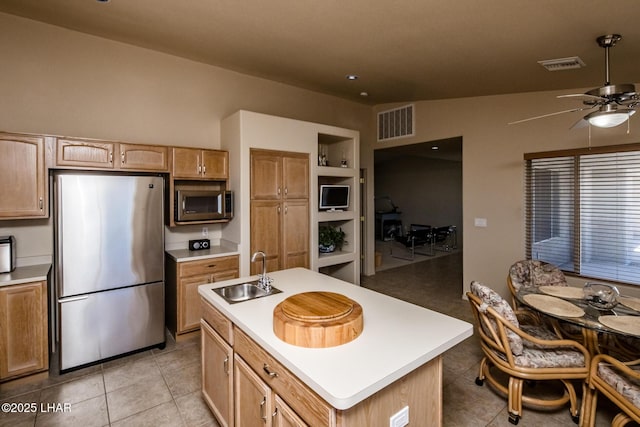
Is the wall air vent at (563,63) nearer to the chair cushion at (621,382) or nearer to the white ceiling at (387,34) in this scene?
the white ceiling at (387,34)

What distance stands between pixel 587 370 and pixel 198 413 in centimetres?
274

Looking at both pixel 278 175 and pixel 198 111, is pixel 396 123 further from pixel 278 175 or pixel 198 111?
pixel 198 111

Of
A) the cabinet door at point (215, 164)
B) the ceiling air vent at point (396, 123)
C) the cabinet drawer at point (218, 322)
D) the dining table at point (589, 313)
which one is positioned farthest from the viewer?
the ceiling air vent at point (396, 123)

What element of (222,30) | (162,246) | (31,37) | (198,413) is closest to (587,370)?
(198,413)

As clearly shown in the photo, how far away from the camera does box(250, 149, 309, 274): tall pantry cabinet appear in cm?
387

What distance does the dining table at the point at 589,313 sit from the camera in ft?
6.58

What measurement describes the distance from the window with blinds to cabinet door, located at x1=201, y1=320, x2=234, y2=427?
405 cm

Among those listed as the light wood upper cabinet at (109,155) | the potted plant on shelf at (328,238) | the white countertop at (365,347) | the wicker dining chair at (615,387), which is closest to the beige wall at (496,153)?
the potted plant on shelf at (328,238)

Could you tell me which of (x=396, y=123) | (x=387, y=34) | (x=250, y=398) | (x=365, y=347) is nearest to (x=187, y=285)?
(x=250, y=398)

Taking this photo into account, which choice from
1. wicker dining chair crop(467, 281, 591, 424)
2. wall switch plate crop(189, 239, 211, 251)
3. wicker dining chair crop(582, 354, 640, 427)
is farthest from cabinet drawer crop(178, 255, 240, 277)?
wicker dining chair crop(582, 354, 640, 427)

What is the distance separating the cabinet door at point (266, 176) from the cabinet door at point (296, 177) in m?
0.09

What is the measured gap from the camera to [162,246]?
10.7 feet

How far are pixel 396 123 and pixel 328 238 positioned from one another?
2494 mm

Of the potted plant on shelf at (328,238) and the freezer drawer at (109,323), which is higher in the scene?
the potted plant on shelf at (328,238)
